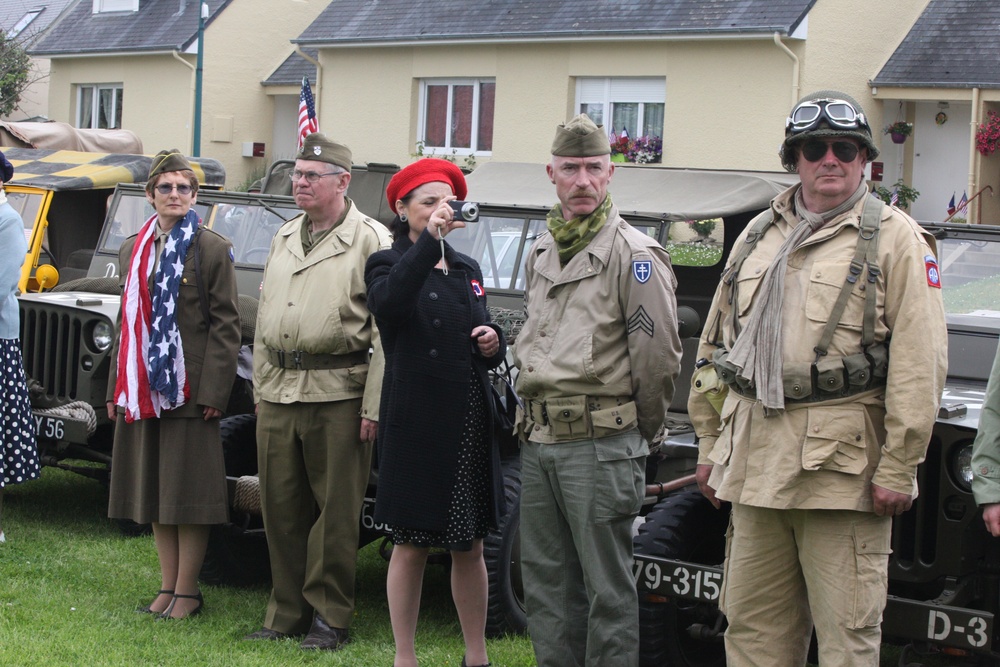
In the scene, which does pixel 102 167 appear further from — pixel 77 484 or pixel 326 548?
pixel 326 548

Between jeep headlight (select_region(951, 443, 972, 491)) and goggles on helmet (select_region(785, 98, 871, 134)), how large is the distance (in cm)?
110

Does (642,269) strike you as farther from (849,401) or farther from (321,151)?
(321,151)

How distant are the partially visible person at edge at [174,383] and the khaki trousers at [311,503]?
348 mm

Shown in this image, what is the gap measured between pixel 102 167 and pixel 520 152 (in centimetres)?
993

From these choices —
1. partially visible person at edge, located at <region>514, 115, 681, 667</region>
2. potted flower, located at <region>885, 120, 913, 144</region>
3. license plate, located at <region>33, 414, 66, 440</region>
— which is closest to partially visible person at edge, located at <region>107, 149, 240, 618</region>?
license plate, located at <region>33, 414, 66, 440</region>

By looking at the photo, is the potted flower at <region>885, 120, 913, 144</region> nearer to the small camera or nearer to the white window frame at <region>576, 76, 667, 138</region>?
the white window frame at <region>576, 76, 667, 138</region>

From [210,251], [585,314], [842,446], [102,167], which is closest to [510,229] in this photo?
[210,251]

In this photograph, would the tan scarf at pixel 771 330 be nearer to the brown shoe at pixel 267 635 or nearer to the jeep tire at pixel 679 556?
the jeep tire at pixel 679 556

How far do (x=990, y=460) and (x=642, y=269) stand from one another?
110cm

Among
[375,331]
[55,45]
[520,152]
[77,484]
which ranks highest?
[55,45]

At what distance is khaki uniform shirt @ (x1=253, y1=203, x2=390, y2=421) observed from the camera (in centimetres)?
480

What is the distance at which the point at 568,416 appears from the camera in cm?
380

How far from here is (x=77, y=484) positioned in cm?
814

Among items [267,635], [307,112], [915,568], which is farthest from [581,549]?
[307,112]
